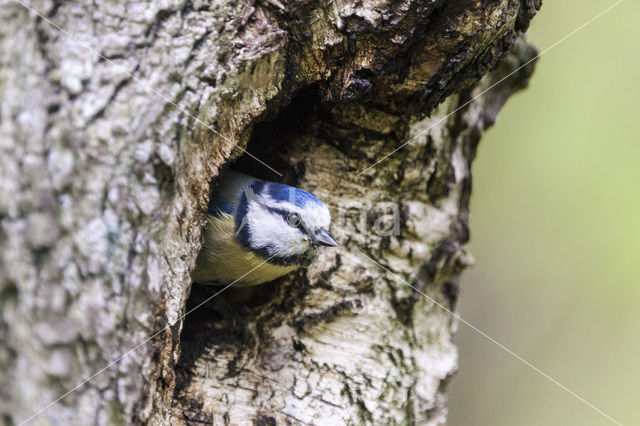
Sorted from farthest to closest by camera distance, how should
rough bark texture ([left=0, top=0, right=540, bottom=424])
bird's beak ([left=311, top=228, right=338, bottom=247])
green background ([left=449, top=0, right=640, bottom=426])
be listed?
green background ([left=449, top=0, right=640, bottom=426]) < bird's beak ([left=311, top=228, right=338, bottom=247]) < rough bark texture ([left=0, top=0, right=540, bottom=424])

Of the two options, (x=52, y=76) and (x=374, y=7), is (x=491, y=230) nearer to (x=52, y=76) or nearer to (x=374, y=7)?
(x=374, y=7)

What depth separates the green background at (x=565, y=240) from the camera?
4.04m

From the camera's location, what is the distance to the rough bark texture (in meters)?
1.37

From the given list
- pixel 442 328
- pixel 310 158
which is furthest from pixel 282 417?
pixel 310 158

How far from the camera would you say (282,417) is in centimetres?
223

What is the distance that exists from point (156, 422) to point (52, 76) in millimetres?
947

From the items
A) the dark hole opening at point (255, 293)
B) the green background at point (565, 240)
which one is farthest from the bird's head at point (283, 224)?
the green background at point (565, 240)

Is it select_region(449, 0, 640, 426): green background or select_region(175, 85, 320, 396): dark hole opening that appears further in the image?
select_region(449, 0, 640, 426): green background

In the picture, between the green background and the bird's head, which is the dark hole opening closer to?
the bird's head

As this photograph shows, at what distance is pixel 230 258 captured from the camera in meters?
2.46

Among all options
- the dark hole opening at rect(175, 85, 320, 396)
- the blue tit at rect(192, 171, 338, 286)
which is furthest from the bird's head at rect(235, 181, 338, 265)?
the dark hole opening at rect(175, 85, 320, 396)

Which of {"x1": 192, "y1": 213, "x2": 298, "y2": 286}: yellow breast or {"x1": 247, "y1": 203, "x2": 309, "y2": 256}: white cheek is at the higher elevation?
{"x1": 247, "y1": 203, "x2": 309, "y2": 256}: white cheek

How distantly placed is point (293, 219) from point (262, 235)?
0.16 metres

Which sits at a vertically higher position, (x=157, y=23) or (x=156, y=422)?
(x=157, y=23)
